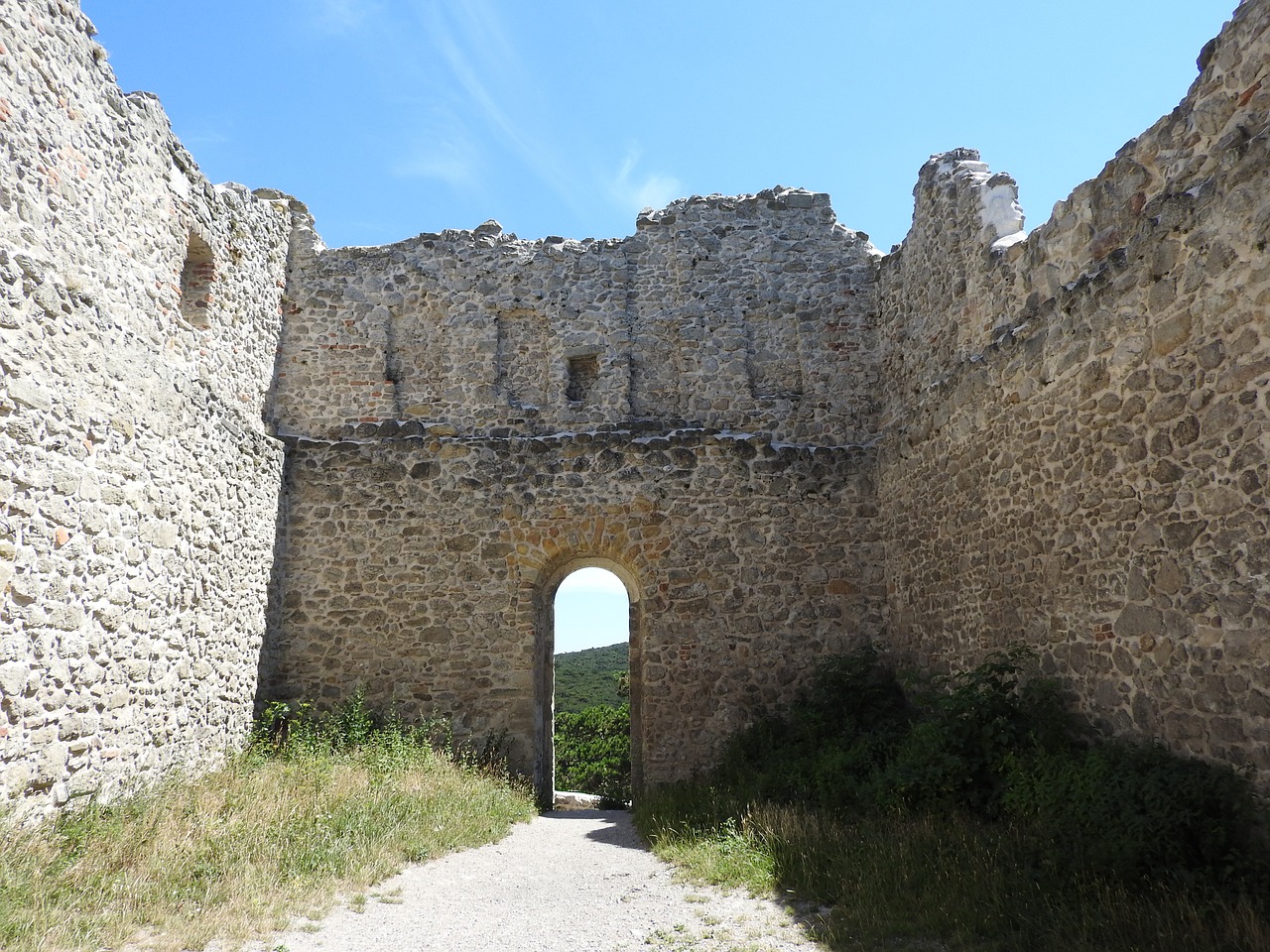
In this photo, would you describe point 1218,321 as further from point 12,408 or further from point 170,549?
point 170,549

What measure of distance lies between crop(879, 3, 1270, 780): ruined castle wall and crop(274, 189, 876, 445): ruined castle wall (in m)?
2.45

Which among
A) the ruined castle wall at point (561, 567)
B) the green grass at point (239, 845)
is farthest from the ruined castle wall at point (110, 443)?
the ruined castle wall at point (561, 567)

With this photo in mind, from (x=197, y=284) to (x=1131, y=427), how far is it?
9.13 m

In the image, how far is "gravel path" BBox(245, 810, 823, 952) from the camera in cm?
464

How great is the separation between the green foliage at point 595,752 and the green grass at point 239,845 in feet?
23.0

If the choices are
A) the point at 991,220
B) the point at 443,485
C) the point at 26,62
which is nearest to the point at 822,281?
the point at 991,220

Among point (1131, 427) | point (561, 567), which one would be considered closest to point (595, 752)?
point (561, 567)

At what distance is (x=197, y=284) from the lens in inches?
358

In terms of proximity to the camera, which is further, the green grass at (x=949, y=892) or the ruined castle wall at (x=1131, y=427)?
the ruined castle wall at (x=1131, y=427)

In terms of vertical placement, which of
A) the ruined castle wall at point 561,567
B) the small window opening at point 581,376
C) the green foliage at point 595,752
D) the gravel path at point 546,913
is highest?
the small window opening at point 581,376

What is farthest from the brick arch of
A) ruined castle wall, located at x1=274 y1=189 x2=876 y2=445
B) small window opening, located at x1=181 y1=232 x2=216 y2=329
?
small window opening, located at x1=181 y1=232 x2=216 y2=329

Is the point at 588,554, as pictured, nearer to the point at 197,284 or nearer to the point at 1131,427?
the point at 197,284

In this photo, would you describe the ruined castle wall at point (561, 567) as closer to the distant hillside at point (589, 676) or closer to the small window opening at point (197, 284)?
the small window opening at point (197, 284)

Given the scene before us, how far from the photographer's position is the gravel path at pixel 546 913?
4.64 m
